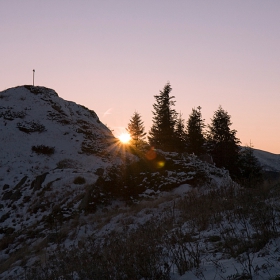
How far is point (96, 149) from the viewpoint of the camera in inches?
1152

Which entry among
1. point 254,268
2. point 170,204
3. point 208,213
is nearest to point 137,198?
point 170,204

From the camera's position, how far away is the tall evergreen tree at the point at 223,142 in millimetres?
37781

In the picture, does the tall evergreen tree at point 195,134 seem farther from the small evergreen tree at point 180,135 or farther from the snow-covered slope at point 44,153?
the snow-covered slope at point 44,153

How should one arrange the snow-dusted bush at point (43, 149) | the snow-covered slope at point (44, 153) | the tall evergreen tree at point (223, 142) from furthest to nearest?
the tall evergreen tree at point (223, 142)
the snow-dusted bush at point (43, 149)
the snow-covered slope at point (44, 153)

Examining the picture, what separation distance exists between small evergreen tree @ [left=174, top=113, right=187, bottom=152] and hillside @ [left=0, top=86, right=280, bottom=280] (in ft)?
35.1

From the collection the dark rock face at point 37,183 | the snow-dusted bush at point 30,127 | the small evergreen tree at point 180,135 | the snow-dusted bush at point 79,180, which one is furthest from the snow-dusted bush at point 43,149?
the small evergreen tree at point 180,135

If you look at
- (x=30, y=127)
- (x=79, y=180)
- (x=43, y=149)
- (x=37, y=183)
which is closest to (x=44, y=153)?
(x=43, y=149)

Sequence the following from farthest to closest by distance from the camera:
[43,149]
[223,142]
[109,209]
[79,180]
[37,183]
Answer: [223,142] < [43,149] < [37,183] < [79,180] < [109,209]

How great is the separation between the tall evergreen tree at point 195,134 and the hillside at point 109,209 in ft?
39.2

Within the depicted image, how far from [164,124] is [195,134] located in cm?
423

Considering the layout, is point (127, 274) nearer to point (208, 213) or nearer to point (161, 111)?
point (208, 213)

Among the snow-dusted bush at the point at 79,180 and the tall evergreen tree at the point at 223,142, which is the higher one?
the tall evergreen tree at the point at 223,142

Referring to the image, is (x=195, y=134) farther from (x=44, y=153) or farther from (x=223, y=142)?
(x=44, y=153)

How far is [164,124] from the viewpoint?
4366cm
